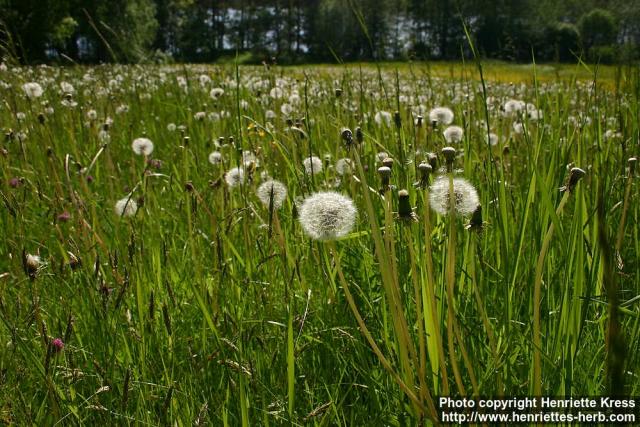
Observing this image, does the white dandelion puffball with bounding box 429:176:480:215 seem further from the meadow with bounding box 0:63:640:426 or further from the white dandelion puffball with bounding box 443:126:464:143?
the white dandelion puffball with bounding box 443:126:464:143

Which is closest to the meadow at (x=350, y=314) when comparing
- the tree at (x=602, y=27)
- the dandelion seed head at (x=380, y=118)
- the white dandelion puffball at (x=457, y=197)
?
the white dandelion puffball at (x=457, y=197)

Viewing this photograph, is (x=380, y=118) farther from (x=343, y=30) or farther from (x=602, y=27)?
(x=602, y=27)

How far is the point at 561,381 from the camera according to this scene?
0.96 metres

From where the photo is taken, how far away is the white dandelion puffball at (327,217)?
3.53 ft

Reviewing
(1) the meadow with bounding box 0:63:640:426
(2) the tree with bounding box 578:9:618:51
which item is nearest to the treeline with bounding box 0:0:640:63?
(2) the tree with bounding box 578:9:618:51

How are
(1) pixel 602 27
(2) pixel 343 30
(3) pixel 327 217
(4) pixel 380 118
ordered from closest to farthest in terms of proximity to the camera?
(3) pixel 327 217, (4) pixel 380 118, (1) pixel 602 27, (2) pixel 343 30

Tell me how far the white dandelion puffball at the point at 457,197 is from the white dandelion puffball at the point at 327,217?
19cm

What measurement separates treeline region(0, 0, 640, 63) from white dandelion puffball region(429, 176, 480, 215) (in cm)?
42

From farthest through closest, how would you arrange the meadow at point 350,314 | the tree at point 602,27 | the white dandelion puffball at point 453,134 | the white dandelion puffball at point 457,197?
the tree at point 602,27 < the white dandelion puffball at point 453,134 < the white dandelion puffball at point 457,197 < the meadow at point 350,314

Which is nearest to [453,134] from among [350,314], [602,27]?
[350,314]

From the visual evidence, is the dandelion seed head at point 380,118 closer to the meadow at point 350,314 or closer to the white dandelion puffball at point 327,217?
the meadow at point 350,314

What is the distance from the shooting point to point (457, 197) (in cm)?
113

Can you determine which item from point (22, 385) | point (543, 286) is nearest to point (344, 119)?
point (543, 286)

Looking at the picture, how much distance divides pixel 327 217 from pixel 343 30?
13.1ft
